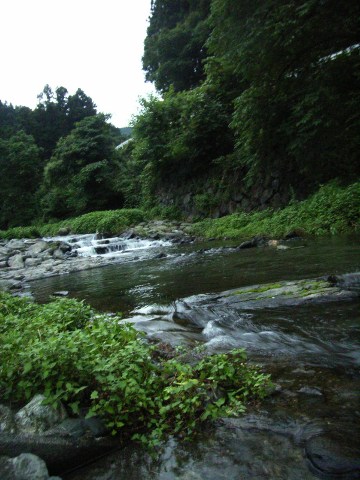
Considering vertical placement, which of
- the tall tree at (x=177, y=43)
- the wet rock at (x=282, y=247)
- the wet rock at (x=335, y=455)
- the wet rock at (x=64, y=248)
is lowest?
the wet rock at (x=335, y=455)

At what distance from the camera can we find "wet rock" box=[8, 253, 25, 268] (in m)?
14.4

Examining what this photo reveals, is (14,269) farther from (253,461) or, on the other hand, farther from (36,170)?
(36,170)

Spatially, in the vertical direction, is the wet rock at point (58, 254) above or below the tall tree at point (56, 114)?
below

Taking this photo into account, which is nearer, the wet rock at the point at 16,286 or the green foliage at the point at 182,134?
the wet rock at the point at 16,286

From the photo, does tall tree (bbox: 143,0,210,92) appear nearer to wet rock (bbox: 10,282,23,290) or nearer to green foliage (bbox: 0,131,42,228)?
green foliage (bbox: 0,131,42,228)

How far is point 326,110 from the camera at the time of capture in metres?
11.7

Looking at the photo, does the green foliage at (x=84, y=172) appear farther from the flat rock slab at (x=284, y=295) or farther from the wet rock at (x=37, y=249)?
the flat rock slab at (x=284, y=295)

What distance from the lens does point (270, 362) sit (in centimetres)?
319

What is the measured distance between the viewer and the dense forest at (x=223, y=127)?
9969 mm

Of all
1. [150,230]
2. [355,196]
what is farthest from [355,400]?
[150,230]

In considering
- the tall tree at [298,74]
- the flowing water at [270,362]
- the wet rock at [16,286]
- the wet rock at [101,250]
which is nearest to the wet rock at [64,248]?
the wet rock at [101,250]

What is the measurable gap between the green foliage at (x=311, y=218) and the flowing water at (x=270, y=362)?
3568mm

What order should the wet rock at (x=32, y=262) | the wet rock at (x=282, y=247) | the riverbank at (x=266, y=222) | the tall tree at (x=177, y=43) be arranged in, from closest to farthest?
the wet rock at (x=282, y=247) → the riverbank at (x=266, y=222) → the wet rock at (x=32, y=262) → the tall tree at (x=177, y=43)

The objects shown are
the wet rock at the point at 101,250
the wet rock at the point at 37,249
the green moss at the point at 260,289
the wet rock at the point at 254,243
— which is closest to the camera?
the green moss at the point at 260,289
